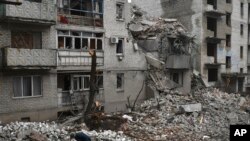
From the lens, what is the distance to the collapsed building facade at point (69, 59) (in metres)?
20.9

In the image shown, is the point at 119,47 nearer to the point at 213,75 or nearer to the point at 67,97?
the point at 67,97

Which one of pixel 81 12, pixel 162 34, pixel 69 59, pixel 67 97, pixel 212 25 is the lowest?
pixel 67 97

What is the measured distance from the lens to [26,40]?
22.0 metres

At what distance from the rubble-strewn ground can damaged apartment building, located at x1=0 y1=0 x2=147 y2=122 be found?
2.05m

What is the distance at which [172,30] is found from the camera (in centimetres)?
3691

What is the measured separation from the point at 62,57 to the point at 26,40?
2.86 metres

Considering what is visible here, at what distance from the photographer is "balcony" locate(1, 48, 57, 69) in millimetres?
19844

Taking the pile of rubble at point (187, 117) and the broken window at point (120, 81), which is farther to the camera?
the broken window at point (120, 81)

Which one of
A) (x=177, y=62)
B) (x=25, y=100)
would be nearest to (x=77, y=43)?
(x=25, y=100)

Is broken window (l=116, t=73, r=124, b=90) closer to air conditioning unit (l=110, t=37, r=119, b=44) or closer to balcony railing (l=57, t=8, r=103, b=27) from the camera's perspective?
air conditioning unit (l=110, t=37, r=119, b=44)

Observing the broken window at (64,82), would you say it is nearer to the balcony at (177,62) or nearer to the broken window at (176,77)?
the balcony at (177,62)

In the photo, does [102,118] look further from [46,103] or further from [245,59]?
[245,59]

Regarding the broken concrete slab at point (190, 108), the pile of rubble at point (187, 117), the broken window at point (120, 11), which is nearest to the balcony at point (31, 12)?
the broken window at point (120, 11)

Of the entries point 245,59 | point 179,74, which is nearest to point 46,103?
point 179,74
